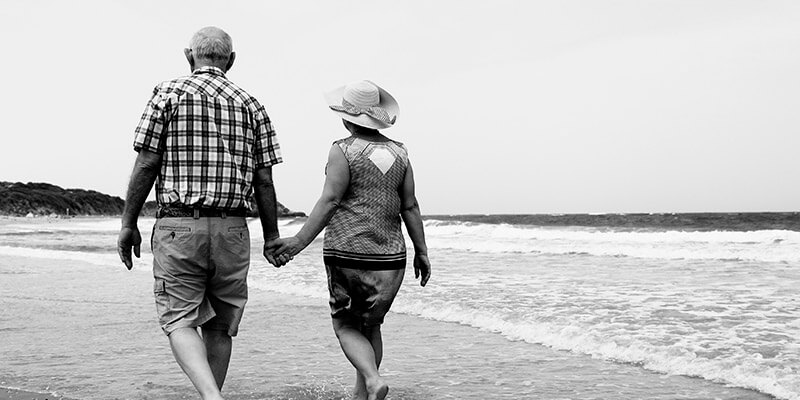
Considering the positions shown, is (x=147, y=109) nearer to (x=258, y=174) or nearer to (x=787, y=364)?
(x=258, y=174)

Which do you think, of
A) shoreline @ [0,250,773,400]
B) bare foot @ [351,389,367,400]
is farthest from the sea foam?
bare foot @ [351,389,367,400]

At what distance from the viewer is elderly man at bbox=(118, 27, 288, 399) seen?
135 inches

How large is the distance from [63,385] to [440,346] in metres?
2.73

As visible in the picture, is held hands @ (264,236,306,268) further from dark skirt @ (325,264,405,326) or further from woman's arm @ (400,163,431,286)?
woman's arm @ (400,163,431,286)

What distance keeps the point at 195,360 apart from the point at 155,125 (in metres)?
1.03

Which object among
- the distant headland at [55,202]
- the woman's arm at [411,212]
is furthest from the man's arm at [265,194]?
the distant headland at [55,202]

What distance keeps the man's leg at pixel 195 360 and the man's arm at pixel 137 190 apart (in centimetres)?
42

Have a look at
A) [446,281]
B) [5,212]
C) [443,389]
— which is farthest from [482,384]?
[5,212]

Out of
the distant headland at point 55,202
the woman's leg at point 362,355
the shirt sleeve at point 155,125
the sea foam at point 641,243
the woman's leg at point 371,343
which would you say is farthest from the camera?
the distant headland at point 55,202

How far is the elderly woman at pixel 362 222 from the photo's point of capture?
3830 mm

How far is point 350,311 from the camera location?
393 centimetres

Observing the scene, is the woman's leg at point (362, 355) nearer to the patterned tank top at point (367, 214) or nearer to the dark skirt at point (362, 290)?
the dark skirt at point (362, 290)

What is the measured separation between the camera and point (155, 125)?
11.2ft

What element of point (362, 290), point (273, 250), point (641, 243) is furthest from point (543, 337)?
point (641, 243)
